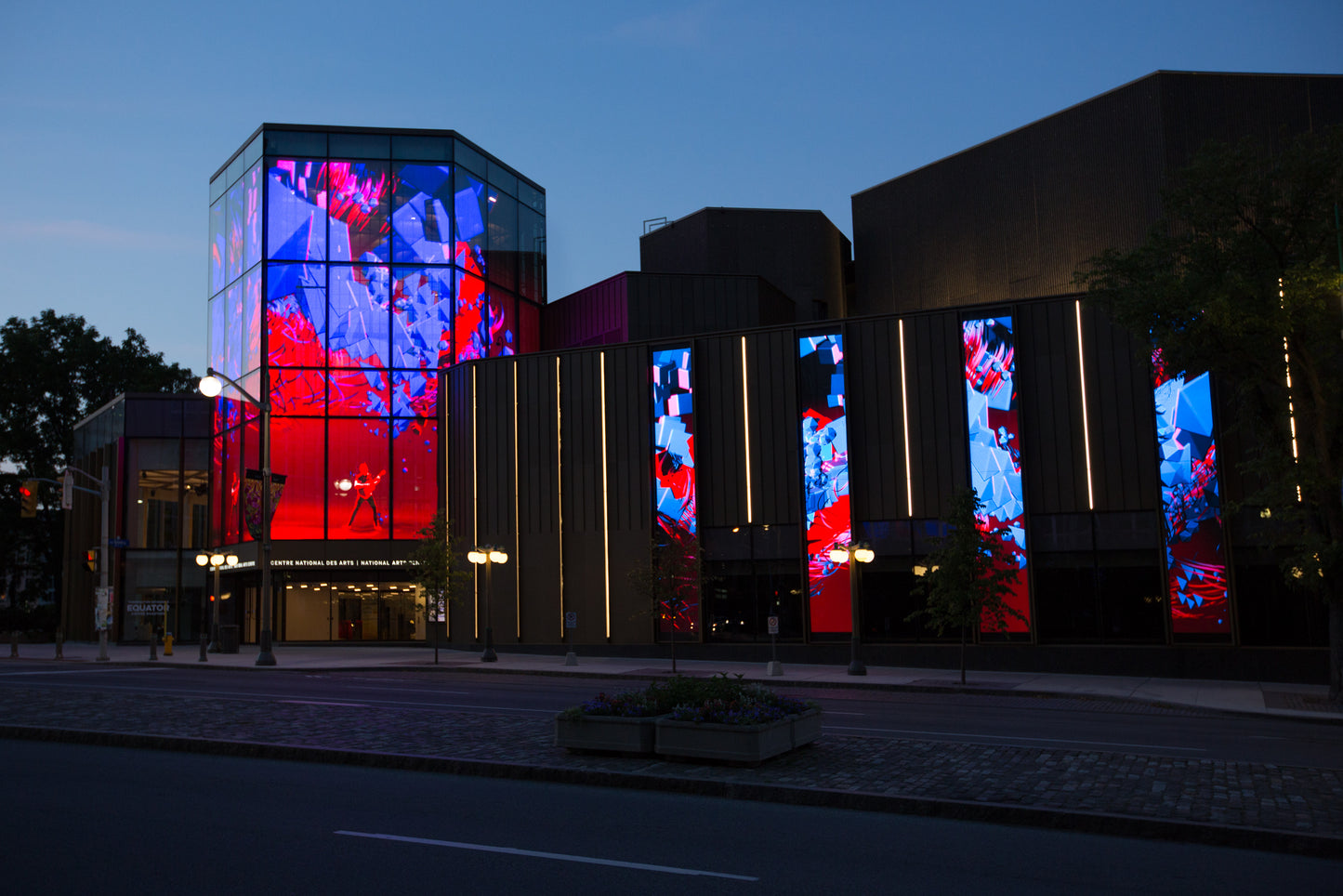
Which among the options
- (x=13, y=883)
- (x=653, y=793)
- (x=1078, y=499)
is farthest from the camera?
(x=1078, y=499)

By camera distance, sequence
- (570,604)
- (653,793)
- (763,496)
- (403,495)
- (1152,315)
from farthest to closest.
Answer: (403,495)
(570,604)
(763,496)
(1152,315)
(653,793)

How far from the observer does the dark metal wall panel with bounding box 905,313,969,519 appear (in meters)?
31.6

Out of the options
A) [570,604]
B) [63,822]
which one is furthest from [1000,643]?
[63,822]

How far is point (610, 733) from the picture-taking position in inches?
499

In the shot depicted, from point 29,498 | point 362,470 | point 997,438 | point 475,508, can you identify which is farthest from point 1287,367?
point 29,498

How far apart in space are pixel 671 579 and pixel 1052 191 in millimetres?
20784

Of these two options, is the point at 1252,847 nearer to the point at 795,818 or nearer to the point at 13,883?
the point at 795,818

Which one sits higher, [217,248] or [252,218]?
[217,248]

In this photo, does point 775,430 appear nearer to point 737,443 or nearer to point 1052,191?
point 737,443

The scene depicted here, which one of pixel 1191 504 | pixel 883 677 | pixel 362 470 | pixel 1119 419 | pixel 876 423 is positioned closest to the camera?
pixel 883 677

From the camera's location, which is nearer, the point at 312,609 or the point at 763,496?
the point at 763,496

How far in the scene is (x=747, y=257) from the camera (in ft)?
155

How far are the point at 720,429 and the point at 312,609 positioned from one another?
23.7m

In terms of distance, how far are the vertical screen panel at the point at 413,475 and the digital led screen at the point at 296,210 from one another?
28.7 ft
